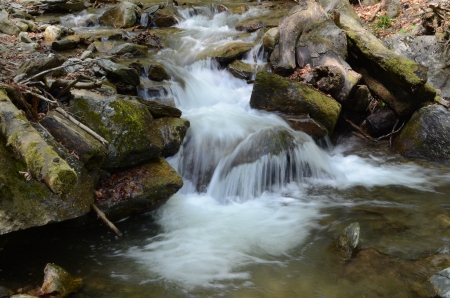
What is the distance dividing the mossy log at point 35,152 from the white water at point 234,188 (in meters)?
1.93

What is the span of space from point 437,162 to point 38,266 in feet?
24.2

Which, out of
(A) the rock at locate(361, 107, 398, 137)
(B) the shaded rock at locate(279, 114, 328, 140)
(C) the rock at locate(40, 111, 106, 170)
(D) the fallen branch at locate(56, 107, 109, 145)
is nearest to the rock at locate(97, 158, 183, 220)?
(C) the rock at locate(40, 111, 106, 170)

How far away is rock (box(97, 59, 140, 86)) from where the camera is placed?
7945mm

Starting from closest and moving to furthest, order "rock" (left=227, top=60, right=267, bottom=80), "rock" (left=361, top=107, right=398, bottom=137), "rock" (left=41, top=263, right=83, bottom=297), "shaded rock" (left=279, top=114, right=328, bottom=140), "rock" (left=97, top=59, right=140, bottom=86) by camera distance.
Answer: "rock" (left=41, top=263, right=83, bottom=297)
"rock" (left=97, top=59, right=140, bottom=86)
"shaded rock" (left=279, top=114, right=328, bottom=140)
"rock" (left=361, top=107, right=398, bottom=137)
"rock" (left=227, top=60, right=267, bottom=80)

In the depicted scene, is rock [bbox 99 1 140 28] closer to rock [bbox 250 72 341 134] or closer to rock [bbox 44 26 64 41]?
rock [bbox 44 26 64 41]

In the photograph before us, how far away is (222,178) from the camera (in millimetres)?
6891

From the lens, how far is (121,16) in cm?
1402

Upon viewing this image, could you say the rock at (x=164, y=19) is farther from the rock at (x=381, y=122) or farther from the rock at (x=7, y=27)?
the rock at (x=381, y=122)

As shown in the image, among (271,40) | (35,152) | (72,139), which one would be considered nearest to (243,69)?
(271,40)

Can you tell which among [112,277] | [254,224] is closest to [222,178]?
A: [254,224]

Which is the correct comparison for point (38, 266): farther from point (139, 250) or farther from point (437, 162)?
point (437, 162)

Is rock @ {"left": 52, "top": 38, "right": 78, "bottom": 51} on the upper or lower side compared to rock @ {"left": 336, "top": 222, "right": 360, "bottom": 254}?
upper

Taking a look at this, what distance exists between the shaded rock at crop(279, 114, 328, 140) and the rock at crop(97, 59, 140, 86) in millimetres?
3526

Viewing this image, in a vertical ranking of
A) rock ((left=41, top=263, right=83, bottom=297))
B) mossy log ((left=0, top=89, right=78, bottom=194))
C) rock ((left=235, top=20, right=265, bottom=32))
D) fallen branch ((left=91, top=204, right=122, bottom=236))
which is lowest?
rock ((left=41, top=263, right=83, bottom=297))
